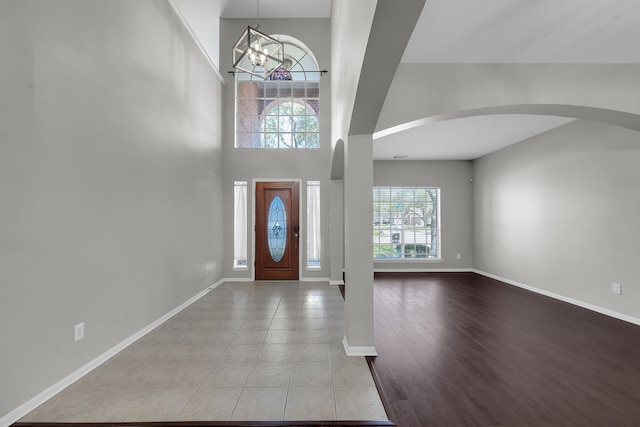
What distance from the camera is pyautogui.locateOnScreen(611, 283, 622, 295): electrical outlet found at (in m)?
3.76

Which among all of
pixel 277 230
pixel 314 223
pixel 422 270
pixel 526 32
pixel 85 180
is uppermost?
pixel 526 32

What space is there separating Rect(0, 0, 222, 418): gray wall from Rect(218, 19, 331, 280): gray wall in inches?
71.9

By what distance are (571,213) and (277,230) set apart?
5.00m

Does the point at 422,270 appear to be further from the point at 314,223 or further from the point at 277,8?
the point at 277,8

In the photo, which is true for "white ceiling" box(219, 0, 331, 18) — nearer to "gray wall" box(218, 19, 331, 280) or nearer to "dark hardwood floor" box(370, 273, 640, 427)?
"gray wall" box(218, 19, 331, 280)

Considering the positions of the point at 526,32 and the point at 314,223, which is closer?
the point at 526,32

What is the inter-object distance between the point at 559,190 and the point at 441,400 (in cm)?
436

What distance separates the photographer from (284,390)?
2082 millimetres

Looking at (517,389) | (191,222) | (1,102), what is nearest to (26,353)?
(1,102)

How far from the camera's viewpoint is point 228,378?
225 centimetres

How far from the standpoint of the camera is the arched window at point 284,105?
237 inches

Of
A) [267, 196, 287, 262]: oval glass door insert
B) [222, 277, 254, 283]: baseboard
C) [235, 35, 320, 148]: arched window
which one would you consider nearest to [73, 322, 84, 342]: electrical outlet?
[222, 277, 254, 283]: baseboard

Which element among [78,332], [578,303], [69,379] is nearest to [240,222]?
[78,332]

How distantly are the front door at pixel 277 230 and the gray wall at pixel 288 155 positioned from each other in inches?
5.8
